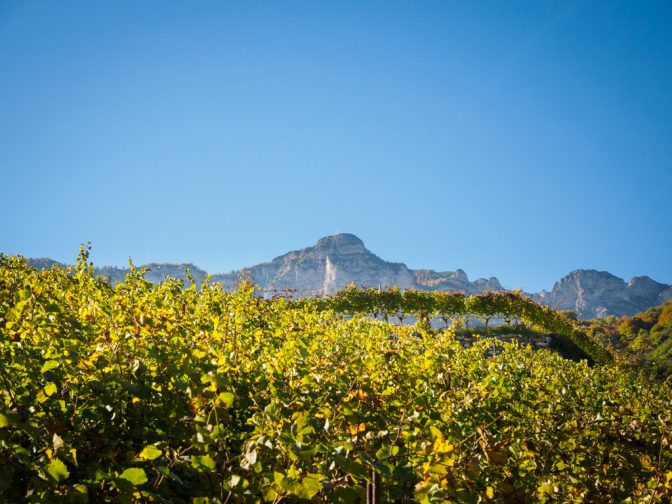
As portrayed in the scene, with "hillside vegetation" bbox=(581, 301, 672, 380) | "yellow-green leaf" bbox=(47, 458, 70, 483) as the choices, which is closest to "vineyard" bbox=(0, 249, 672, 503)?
"yellow-green leaf" bbox=(47, 458, 70, 483)

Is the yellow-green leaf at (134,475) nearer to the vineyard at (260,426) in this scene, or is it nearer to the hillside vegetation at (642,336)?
the vineyard at (260,426)

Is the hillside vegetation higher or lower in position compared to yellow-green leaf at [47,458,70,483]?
higher

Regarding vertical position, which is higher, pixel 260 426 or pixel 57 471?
pixel 260 426

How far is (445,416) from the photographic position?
3.18m

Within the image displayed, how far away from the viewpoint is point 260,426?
2.10 meters

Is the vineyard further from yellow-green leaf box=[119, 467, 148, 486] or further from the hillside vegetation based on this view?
the hillside vegetation

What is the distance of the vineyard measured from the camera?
1764 mm

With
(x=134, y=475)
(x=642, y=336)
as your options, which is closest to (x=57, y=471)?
(x=134, y=475)

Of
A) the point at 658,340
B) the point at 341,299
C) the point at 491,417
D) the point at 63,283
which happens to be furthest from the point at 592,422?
the point at 658,340

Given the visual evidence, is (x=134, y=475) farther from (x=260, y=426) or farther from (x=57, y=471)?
(x=260, y=426)

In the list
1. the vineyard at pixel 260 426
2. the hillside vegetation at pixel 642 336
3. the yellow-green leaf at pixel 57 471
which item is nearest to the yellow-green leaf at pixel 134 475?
the vineyard at pixel 260 426

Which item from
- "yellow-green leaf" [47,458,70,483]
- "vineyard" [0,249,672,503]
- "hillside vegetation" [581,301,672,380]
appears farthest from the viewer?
"hillside vegetation" [581,301,672,380]

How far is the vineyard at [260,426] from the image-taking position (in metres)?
1.76

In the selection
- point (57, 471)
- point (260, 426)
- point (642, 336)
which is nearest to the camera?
point (57, 471)
